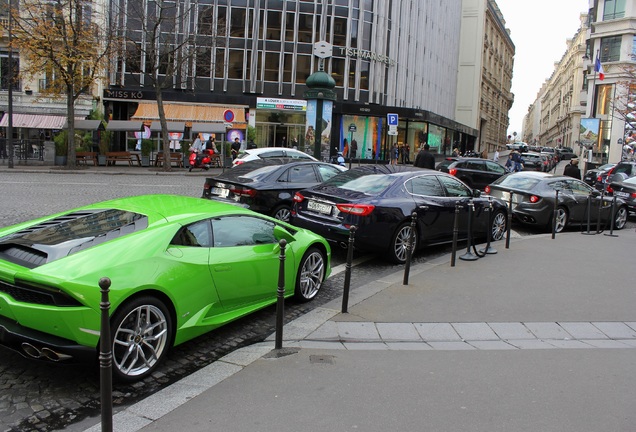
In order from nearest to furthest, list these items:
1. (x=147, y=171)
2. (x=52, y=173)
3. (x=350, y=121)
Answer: (x=52, y=173)
(x=147, y=171)
(x=350, y=121)

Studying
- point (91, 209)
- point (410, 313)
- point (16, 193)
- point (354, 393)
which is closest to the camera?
point (354, 393)

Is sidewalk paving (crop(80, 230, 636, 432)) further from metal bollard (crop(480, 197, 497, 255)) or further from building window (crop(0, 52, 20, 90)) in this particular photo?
building window (crop(0, 52, 20, 90))

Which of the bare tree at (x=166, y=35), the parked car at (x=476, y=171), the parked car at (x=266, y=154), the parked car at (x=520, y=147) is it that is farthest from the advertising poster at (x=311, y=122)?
the parked car at (x=520, y=147)

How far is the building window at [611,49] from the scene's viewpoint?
63344mm

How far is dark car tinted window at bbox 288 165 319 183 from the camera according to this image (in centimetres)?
1141

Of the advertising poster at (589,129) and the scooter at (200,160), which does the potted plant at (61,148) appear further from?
the advertising poster at (589,129)

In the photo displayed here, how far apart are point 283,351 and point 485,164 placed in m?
18.9

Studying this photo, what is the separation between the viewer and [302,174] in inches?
457

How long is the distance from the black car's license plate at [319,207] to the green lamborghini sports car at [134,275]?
2673 mm

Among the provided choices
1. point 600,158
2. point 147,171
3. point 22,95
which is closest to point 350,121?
point 147,171

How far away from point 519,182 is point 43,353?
12.1 metres

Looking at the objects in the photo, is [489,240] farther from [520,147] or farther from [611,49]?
[611,49]

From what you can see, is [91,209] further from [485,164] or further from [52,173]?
[52,173]

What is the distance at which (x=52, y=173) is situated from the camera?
24828 mm
